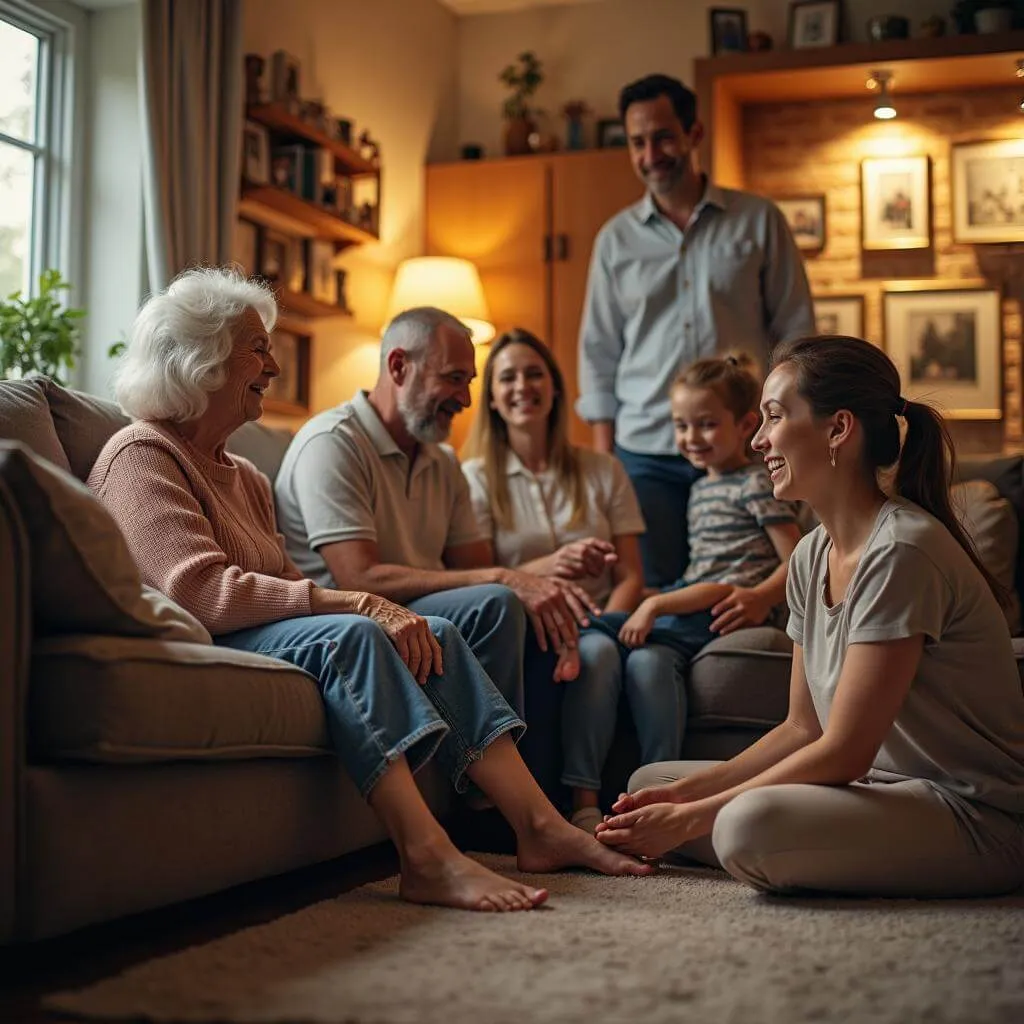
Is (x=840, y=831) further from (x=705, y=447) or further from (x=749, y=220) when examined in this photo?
(x=749, y=220)

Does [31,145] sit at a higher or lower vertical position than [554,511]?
higher

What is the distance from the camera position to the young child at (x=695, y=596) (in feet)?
9.07

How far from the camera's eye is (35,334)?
3.60 meters

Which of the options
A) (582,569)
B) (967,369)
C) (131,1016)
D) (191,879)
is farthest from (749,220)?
(131,1016)

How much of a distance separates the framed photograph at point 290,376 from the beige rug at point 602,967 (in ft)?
10.1

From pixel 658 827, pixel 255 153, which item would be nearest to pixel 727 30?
pixel 255 153

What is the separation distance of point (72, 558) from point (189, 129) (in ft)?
8.76

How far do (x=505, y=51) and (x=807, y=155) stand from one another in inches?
58.0

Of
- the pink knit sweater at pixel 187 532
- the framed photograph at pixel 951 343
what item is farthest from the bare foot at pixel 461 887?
the framed photograph at pixel 951 343

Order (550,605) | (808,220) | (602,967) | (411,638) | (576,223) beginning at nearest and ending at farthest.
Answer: (602,967) → (411,638) → (550,605) → (576,223) → (808,220)

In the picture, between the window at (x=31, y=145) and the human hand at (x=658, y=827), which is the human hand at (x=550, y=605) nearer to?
Result: the human hand at (x=658, y=827)

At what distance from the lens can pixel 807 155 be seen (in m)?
5.93

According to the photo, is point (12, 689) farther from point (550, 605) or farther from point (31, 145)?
point (31, 145)

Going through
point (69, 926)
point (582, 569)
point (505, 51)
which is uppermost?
point (505, 51)
